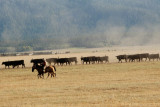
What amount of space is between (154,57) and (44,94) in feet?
138

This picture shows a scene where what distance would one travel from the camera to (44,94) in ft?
72.0

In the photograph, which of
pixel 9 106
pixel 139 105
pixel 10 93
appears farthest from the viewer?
pixel 10 93

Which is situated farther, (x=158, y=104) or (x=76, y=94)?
(x=76, y=94)

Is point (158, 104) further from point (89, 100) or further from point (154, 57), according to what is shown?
point (154, 57)

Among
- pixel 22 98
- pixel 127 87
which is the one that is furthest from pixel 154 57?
pixel 22 98

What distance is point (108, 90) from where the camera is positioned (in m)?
22.5

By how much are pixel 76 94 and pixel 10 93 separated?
4.27 m

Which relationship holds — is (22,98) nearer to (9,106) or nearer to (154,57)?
(9,106)

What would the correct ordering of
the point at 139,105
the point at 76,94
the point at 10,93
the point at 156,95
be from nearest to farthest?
the point at 139,105 < the point at 156,95 < the point at 76,94 < the point at 10,93

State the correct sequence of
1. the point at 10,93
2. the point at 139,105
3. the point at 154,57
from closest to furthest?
the point at 139,105 < the point at 10,93 < the point at 154,57

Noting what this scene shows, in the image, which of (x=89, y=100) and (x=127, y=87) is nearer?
(x=89, y=100)

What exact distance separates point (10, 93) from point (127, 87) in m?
6.68

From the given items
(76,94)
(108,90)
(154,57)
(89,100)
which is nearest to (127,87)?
(108,90)

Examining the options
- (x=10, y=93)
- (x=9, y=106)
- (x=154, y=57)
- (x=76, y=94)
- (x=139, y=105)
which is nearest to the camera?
(x=139, y=105)
